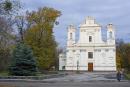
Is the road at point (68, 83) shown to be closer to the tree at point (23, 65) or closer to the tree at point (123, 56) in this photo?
the tree at point (23, 65)

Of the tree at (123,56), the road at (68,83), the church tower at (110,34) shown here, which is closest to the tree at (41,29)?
the road at (68,83)

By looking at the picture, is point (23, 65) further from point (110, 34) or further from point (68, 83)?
point (110, 34)

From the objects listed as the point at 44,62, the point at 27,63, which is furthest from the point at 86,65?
the point at 27,63

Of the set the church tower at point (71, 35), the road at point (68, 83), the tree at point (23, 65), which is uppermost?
the church tower at point (71, 35)

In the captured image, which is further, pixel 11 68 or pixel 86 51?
pixel 86 51

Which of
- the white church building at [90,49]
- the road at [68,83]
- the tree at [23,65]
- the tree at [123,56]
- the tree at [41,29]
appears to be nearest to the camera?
the road at [68,83]

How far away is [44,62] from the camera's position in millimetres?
62625

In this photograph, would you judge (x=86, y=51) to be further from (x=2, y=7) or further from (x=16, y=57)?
(x=2, y=7)

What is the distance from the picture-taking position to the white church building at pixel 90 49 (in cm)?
9825

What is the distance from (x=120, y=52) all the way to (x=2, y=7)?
9182cm

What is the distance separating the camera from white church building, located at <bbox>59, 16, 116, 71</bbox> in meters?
98.2

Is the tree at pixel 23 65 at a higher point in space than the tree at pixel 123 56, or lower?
lower

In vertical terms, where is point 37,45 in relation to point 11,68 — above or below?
above

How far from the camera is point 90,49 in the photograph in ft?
331
